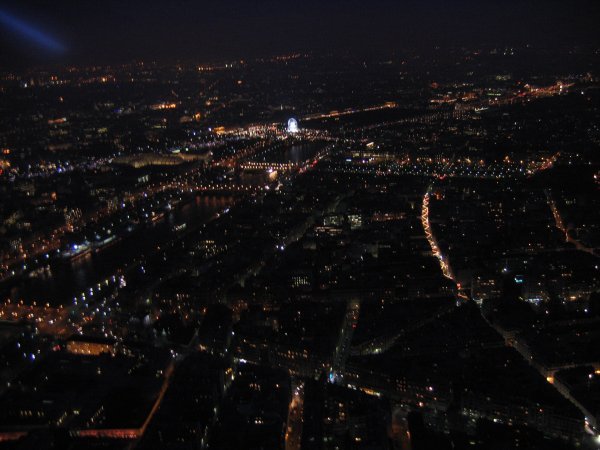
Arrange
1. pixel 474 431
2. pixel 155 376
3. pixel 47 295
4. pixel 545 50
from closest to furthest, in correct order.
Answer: pixel 474 431, pixel 155 376, pixel 47 295, pixel 545 50

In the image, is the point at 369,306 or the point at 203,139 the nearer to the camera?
the point at 369,306

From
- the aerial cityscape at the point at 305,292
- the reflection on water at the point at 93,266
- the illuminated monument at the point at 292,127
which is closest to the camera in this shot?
the aerial cityscape at the point at 305,292

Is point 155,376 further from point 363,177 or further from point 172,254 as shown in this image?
point 363,177

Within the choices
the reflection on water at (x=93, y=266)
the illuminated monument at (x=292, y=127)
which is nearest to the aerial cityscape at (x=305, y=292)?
the reflection on water at (x=93, y=266)

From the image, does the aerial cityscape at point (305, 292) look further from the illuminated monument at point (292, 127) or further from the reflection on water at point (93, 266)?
the illuminated monument at point (292, 127)

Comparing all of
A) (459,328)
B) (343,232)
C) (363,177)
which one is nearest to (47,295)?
(343,232)

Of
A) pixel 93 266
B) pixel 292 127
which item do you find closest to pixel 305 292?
pixel 93 266
